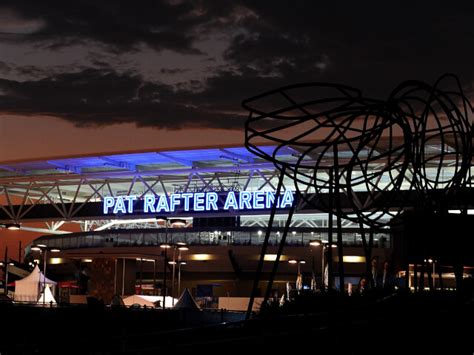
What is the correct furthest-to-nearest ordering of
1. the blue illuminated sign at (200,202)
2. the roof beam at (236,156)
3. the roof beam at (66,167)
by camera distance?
the roof beam at (66,167), the blue illuminated sign at (200,202), the roof beam at (236,156)

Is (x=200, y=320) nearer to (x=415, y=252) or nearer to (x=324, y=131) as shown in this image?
(x=324, y=131)

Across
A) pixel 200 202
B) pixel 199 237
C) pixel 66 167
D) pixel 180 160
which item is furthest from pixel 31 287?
pixel 199 237

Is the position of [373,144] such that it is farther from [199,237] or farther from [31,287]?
[199,237]

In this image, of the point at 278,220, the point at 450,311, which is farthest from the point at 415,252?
the point at 278,220

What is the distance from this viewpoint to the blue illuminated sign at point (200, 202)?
46531mm

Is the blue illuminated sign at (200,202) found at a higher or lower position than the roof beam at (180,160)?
lower

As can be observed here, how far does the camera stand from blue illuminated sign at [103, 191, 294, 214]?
4653 centimetres

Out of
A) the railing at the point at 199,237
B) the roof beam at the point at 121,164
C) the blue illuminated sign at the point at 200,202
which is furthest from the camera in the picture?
the railing at the point at 199,237

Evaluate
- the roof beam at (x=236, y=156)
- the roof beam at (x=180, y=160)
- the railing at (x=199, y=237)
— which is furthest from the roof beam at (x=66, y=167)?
the railing at (x=199, y=237)

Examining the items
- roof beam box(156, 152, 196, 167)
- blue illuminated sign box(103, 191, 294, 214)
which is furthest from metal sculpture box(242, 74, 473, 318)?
blue illuminated sign box(103, 191, 294, 214)

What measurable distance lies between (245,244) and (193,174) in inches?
659

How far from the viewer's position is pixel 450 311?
1008 cm

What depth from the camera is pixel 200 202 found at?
1906 inches

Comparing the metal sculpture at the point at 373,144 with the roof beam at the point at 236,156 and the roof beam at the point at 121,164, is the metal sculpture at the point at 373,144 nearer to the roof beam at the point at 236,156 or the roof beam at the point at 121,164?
the roof beam at the point at 236,156
